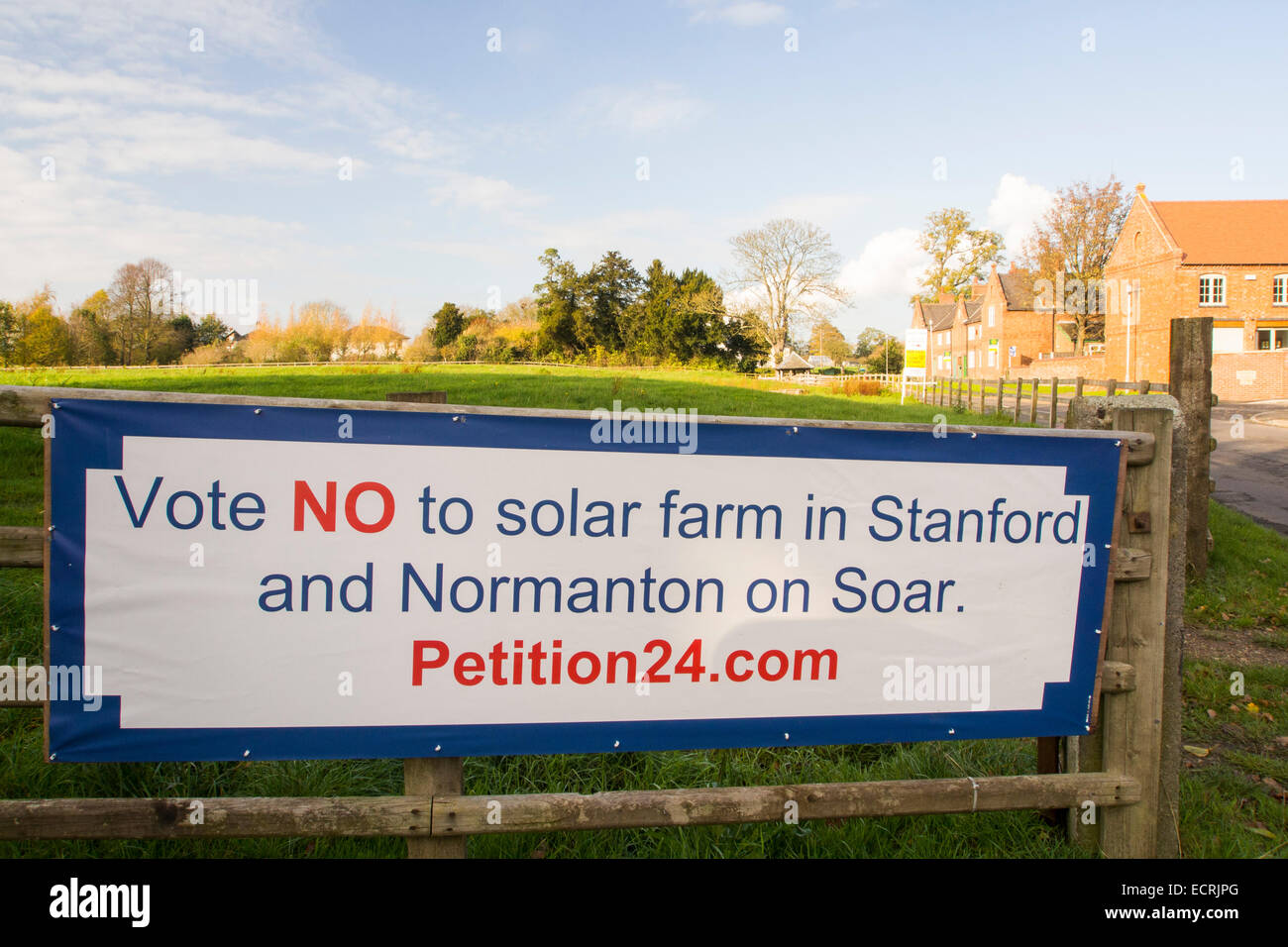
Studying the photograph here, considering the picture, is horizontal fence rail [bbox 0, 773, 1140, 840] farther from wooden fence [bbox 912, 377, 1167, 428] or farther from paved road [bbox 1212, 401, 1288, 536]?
wooden fence [bbox 912, 377, 1167, 428]

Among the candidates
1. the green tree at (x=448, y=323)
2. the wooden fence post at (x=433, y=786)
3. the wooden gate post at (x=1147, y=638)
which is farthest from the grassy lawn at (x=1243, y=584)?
the green tree at (x=448, y=323)

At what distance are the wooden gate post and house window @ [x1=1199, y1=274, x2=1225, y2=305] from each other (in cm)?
4894

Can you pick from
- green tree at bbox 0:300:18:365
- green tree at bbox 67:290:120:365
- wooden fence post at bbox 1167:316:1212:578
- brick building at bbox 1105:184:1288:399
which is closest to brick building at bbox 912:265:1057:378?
brick building at bbox 1105:184:1288:399

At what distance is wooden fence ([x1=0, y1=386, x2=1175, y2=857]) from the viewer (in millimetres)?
2107

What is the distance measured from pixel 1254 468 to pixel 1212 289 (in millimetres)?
35094

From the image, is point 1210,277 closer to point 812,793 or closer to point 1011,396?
point 1011,396

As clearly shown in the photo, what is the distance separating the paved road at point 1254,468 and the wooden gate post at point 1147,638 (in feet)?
27.1

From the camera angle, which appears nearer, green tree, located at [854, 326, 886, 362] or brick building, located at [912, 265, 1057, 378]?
brick building, located at [912, 265, 1057, 378]

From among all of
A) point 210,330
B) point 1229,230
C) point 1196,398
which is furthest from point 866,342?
point 1196,398

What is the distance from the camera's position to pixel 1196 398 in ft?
21.3

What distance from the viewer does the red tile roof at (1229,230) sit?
1615 inches

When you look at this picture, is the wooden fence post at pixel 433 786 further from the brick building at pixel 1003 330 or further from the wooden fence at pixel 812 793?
the brick building at pixel 1003 330

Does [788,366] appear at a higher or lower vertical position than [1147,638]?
higher
